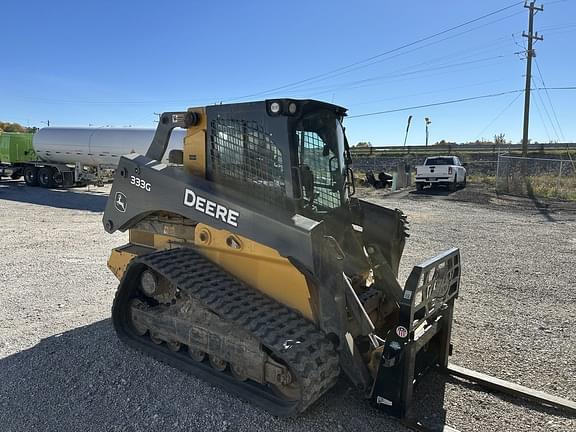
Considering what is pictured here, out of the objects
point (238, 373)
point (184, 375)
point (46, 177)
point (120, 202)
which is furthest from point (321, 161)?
point (46, 177)

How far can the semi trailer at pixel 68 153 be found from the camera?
20031 millimetres

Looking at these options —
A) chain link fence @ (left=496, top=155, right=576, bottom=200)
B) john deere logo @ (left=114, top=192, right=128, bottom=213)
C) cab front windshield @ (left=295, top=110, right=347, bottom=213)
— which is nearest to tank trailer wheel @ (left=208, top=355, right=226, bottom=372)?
cab front windshield @ (left=295, top=110, right=347, bottom=213)

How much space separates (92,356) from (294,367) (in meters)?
2.27

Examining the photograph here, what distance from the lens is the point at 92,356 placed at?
4.28 m

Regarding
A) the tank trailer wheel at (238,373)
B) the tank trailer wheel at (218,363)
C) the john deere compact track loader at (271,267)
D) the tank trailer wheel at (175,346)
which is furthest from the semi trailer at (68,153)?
the tank trailer wheel at (238,373)

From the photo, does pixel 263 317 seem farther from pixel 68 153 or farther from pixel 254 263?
pixel 68 153

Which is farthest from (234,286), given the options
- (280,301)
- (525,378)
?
(525,378)

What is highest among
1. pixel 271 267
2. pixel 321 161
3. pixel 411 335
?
pixel 321 161

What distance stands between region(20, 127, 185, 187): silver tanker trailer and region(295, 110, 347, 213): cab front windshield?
53.0ft

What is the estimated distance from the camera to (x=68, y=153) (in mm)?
21906

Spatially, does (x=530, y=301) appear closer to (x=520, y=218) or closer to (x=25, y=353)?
(x=25, y=353)

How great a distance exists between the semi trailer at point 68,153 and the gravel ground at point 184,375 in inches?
438

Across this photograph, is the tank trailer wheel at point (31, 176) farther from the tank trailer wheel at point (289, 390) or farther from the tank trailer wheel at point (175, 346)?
the tank trailer wheel at point (289, 390)

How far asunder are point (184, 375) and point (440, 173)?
21899 mm
